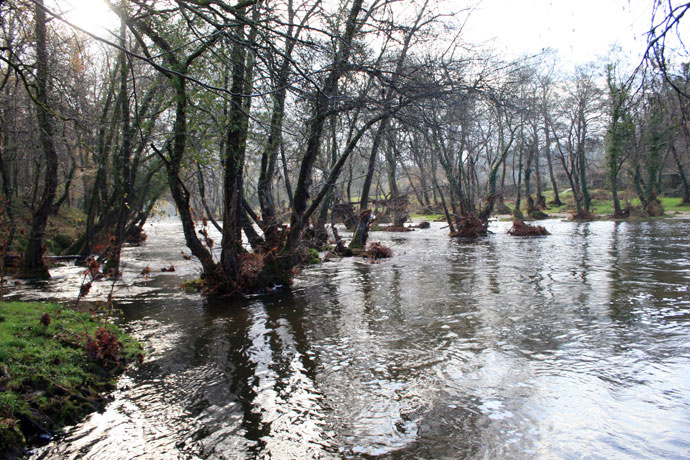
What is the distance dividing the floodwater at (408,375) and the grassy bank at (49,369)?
217mm

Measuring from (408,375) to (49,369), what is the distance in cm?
378

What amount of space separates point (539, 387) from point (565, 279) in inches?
271

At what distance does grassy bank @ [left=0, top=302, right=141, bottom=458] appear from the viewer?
12.6 ft

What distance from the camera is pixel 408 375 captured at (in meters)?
5.26

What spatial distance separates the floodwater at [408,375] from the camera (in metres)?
3.88

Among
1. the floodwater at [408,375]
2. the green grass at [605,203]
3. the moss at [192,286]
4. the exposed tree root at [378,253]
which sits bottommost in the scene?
the floodwater at [408,375]

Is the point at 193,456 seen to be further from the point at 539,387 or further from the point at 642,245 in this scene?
the point at 642,245

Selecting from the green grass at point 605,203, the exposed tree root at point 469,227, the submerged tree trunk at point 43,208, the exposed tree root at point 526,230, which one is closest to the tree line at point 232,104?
the submerged tree trunk at point 43,208

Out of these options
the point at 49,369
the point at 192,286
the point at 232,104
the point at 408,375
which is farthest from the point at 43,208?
the point at 408,375

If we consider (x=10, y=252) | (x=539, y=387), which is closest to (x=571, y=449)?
(x=539, y=387)

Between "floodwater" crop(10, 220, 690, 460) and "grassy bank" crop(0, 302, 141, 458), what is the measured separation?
0.22 meters

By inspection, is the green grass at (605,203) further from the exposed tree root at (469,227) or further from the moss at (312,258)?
the moss at (312,258)

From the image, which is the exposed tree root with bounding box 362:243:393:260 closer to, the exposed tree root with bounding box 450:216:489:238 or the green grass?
the exposed tree root with bounding box 450:216:489:238

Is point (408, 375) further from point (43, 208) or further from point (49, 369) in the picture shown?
point (43, 208)
